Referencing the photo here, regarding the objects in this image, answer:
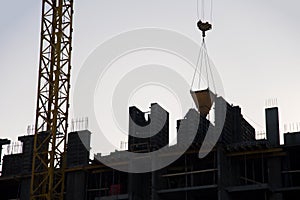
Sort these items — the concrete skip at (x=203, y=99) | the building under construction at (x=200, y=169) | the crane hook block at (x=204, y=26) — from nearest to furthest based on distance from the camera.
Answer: the building under construction at (x=200, y=169), the concrete skip at (x=203, y=99), the crane hook block at (x=204, y=26)

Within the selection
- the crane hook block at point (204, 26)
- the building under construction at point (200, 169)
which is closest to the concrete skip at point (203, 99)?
the building under construction at point (200, 169)

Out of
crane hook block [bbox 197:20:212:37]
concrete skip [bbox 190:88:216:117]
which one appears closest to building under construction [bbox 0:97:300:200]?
concrete skip [bbox 190:88:216:117]

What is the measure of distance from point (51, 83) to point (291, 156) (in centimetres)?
1688

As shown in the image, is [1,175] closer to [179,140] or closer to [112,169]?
[112,169]

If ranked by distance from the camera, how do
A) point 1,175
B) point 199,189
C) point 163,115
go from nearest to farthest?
point 199,189 < point 163,115 < point 1,175

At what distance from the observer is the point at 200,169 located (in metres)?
45.3

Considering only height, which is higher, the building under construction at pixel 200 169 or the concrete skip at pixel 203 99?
the concrete skip at pixel 203 99

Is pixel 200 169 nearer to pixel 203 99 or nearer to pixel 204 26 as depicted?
Answer: pixel 203 99

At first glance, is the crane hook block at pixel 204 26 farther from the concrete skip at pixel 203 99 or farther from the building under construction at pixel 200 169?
the building under construction at pixel 200 169

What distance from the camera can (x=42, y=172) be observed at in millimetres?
46438

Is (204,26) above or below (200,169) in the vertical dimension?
above

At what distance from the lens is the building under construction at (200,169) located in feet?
139

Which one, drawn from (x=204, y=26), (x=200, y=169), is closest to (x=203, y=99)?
(x=204, y=26)

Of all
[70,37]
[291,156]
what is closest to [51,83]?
[70,37]
